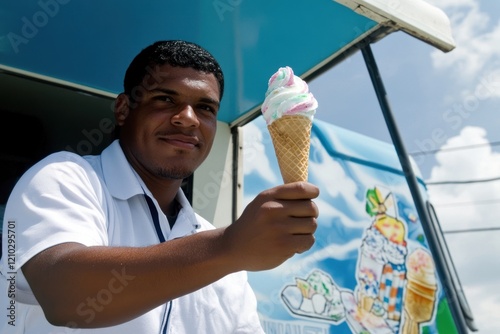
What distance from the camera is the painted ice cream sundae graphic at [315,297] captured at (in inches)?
126

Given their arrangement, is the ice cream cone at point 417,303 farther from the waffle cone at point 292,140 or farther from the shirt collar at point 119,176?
the waffle cone at point 292,140

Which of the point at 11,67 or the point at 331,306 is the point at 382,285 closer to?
the point at 331,306

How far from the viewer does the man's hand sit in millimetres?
970

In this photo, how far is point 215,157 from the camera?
2.80 meters

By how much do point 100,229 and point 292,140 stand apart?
0.51 metres

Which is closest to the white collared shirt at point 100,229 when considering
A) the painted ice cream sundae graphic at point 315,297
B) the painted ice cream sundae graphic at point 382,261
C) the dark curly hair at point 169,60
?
the dark curly hair at point 169,60

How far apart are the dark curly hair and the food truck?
296mm

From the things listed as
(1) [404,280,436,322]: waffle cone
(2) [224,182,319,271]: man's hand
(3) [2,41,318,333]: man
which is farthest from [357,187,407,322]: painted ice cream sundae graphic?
(2) [224,182,319,271]: man's hand

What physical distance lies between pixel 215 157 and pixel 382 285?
1920 millimetres

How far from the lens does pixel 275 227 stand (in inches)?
38.0

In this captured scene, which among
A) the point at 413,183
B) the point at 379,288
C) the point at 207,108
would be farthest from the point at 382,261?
the point at 207,108

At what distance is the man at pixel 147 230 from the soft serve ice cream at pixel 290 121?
22 cm

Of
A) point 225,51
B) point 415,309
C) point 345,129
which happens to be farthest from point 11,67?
point 415,309

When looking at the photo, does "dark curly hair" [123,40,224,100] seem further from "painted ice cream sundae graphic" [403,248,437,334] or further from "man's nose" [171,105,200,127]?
"painted ice cream sundae graphic" [403,248,437,334]
